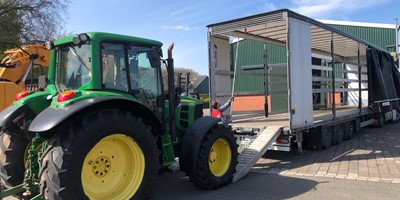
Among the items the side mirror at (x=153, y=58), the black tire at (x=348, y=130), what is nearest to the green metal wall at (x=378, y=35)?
the black tire at (x=348, y=130)

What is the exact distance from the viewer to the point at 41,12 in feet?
71.2

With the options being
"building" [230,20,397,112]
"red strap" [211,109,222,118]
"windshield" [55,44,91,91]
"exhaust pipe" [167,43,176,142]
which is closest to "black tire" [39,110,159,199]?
"windshield" [55,44,91,91]

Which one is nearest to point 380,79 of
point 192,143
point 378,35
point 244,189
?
point 244,189

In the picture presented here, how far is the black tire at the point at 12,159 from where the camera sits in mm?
4770

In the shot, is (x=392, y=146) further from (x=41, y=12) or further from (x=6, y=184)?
(x=41, y=12)

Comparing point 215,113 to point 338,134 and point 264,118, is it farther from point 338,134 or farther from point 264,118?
point 338,134

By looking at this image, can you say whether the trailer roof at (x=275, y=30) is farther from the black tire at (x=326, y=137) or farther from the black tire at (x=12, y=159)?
the black tire at (x=12, y=159)

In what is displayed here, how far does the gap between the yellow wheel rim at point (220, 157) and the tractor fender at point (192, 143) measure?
1.44 ft

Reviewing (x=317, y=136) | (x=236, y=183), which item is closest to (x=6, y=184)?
(x=236, y=183)

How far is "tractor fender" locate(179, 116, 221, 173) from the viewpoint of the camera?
5.39 m

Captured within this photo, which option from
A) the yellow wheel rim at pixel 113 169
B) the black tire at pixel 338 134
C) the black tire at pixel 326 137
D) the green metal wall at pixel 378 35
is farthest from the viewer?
the green metal wall at pixel 378 35

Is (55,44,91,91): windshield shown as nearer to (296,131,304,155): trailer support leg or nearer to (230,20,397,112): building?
(296,131,304,155): trailer support leg

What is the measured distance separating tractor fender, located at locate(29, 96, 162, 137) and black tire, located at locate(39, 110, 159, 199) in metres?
0.11

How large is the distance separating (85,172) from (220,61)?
567cm
